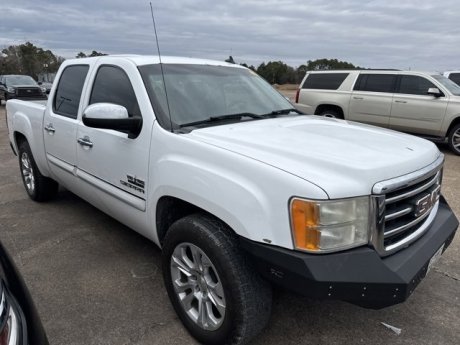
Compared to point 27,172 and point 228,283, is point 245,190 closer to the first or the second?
point 228,283

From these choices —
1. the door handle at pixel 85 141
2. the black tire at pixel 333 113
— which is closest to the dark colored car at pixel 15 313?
the door handle at pixel 85 141

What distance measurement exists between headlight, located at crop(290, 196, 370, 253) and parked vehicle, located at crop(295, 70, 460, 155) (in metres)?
7.28

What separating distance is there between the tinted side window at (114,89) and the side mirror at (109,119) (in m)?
0.17

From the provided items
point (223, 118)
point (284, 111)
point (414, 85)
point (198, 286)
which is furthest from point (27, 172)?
point (414, 85)

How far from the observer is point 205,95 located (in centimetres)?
324

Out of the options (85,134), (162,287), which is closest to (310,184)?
(162,287)

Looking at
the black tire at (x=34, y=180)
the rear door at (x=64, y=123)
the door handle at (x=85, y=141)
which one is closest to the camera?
the door handle at (x=85, y=141)

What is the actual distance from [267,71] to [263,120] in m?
33.2

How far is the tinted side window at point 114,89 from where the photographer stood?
3174mm

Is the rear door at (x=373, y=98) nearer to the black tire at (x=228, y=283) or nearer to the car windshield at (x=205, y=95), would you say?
the car windshield at (x=205, y=95)

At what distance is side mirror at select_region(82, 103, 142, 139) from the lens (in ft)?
9.23

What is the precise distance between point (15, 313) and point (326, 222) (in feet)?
4.53

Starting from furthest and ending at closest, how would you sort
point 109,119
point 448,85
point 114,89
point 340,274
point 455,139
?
1. point 448,85
2. point 455,139
3. point 114,89
4. point 109,119
5. point 340,274

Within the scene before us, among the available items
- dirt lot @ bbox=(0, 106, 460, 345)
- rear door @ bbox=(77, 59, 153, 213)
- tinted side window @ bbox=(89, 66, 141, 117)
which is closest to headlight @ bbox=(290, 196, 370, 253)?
dirt lot @ bbox=(0, 106, 460, 345)
